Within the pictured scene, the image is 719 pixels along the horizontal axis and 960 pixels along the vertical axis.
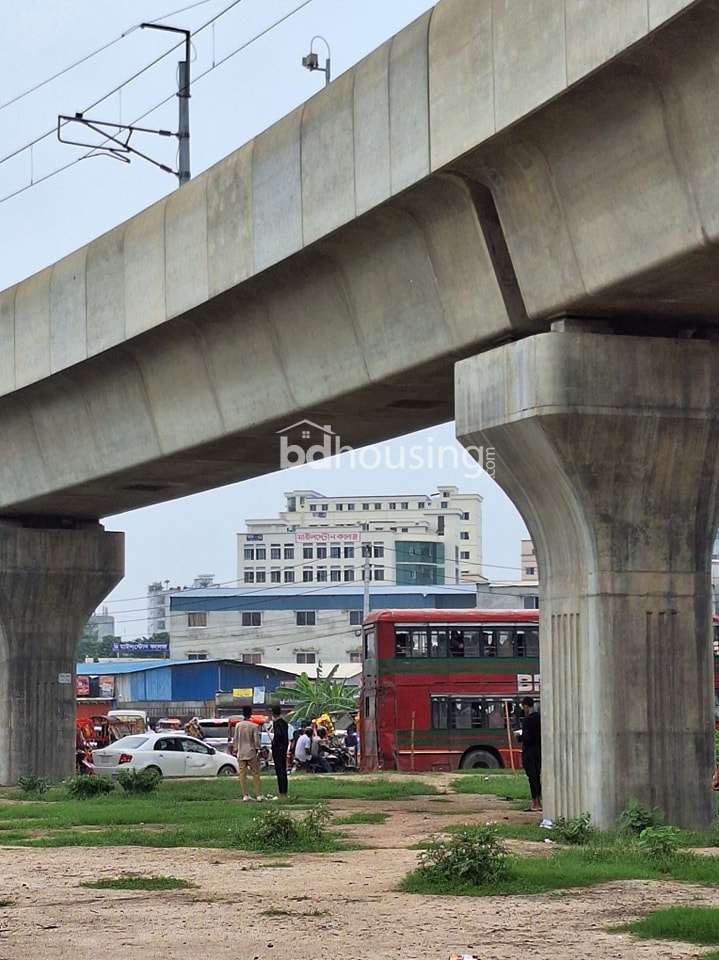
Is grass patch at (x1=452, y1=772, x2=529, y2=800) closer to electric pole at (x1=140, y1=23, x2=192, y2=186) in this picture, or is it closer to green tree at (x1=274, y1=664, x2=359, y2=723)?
electric pole at (x1=140, y1=23, x2=192, y2=186)

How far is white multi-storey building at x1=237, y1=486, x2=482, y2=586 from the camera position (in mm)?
143375

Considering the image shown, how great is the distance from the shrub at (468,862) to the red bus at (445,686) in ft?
80.6

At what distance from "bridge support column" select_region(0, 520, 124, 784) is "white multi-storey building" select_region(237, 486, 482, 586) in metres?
105

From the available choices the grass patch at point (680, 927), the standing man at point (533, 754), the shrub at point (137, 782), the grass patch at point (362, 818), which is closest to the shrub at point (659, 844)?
the grass patch at point (680, 927)

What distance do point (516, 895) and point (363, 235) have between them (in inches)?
363

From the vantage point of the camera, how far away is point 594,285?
1600 cm

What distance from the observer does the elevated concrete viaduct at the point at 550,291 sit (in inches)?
577

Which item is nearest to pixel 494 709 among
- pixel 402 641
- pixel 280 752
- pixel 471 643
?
pixel 471 643

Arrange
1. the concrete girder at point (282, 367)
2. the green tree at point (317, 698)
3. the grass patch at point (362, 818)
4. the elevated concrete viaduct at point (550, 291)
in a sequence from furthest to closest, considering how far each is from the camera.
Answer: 1. the green tree at point (317, 698)
2. the grass patch at point (362, 818)
3. the concrete girder at point (282, 367)
4. the elevated concrete viaduct at point (550, 291)

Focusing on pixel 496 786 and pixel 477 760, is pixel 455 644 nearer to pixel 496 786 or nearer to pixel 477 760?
pixel 477 760

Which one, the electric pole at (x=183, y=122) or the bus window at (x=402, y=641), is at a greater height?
the electric pole at (x=183, y=122)

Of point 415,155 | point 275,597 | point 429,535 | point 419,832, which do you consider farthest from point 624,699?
point 429,535

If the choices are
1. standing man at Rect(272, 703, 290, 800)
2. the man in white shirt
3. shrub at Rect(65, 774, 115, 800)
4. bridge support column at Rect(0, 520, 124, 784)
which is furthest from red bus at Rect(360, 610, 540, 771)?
shrub at Rect(65, 774, 115, 800)

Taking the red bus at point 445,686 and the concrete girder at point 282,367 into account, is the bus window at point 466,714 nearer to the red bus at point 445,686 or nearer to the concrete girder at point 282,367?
the red bus at point 445,686
